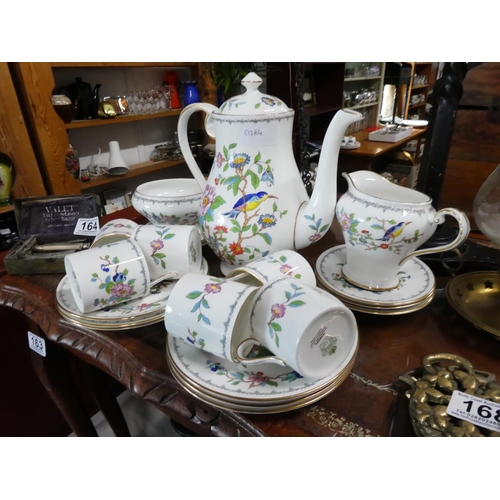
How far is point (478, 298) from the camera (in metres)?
0.59

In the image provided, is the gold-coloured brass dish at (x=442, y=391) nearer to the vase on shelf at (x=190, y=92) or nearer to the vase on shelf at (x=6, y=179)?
the vase on shelf at (x=6, y=179)

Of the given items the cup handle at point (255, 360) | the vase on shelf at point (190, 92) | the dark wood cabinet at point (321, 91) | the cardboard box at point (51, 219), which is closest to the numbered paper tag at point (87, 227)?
the cardboard box at point (51, 219)

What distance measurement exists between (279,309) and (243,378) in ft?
0.32

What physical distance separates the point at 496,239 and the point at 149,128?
194 cm

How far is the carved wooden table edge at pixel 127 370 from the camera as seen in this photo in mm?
456

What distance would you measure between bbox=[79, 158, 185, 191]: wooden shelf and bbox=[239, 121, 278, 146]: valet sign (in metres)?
1.31

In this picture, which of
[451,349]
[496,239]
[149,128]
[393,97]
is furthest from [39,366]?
[393,97]

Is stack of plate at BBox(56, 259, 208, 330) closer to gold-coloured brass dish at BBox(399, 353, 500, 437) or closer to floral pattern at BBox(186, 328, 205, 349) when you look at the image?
floral pattern at BBox(186, 328, 205, 349)

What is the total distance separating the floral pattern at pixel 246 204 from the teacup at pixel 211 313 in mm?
Answer: 153

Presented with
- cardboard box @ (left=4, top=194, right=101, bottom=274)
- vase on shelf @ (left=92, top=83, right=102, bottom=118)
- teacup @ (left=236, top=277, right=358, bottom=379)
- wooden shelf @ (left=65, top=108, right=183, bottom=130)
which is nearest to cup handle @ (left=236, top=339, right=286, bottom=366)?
teacup @ (left=236, top=277, right=358, bottom=379)

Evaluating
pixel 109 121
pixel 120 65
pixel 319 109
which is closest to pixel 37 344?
pixel 109 121

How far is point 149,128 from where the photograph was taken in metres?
2.12

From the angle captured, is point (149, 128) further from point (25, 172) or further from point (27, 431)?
point (27, 431)

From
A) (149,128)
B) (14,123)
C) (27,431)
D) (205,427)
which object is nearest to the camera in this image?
(205,427)
